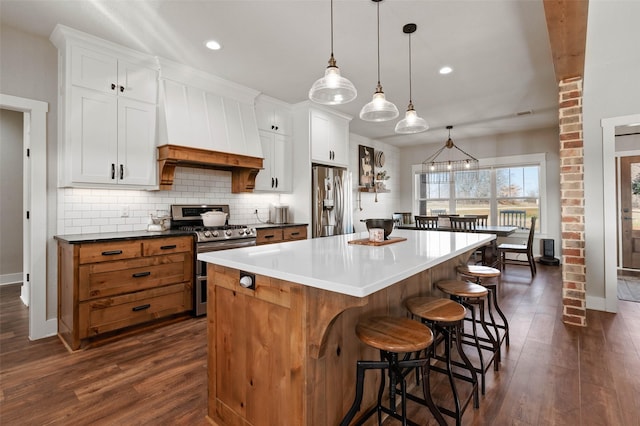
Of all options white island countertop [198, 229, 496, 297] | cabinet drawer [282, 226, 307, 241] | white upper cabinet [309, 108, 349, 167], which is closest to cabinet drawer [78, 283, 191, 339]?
cabinet drawer [282, 226, 307, 241]

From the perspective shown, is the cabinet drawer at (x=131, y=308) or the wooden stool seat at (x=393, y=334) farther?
the cabinet drawer at (x=131, y=308)

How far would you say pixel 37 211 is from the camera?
110 inches

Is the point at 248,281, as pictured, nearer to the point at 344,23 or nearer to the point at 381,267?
the point at 381,267

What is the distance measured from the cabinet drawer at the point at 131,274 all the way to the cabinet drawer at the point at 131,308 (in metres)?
0.06

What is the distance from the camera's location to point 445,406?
181 cm

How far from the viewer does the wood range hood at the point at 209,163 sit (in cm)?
328

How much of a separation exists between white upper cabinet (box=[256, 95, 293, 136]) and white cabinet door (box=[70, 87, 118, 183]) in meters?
1.83

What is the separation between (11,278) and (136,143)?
3.59 meters

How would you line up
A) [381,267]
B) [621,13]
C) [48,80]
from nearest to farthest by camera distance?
[381,267] < [621,13] < [48,80]

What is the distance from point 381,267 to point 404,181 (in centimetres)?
692

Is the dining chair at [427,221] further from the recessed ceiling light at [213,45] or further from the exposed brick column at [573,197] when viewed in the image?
the recessed ceiling light at [213,45]

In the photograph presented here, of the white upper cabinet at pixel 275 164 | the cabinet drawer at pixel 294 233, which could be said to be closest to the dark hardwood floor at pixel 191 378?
the cabinet drawer at pixel 294 233

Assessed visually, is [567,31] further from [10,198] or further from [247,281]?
[10,198]

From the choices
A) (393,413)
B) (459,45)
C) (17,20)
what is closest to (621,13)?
(459,45)
